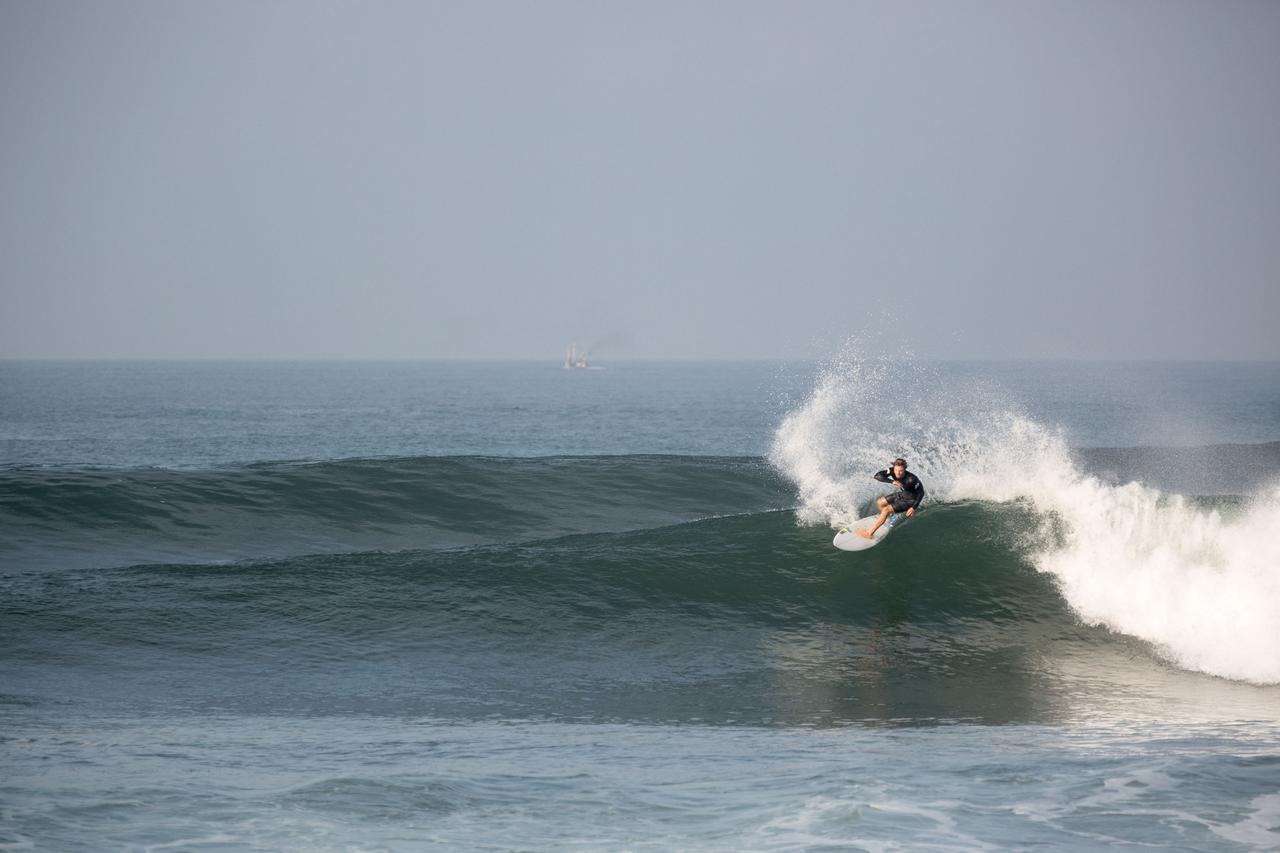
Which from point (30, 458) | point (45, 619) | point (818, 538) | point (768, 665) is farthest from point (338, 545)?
point (30, 458)

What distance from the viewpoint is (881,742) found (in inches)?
403

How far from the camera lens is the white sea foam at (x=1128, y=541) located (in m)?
→ 13.4

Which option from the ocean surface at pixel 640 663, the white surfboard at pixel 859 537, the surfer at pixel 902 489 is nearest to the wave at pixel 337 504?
the ocean surface at pixel 640 663

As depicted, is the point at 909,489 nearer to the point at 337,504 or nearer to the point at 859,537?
the point at 859,537

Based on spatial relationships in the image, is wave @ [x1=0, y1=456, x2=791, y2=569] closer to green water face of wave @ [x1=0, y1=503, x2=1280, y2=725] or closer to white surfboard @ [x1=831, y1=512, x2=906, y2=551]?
green water face of wave @ [x1=0, y1=503, x2=1280, y2=725]

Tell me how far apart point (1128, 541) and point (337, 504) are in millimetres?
16022

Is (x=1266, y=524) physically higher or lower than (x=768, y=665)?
higher

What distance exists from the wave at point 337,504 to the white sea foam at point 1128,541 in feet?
19.7

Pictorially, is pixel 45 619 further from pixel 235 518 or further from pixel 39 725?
pixel 235 518

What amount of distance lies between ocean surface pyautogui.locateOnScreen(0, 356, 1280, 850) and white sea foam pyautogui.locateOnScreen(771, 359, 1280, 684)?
0.18ft

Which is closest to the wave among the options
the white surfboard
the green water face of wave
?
the green water face of wave

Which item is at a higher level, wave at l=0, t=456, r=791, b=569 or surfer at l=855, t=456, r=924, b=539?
surfer at l=855, t=456, r=924, b=539

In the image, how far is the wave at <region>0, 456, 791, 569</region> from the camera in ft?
69.1

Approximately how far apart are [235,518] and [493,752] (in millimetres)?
15018
